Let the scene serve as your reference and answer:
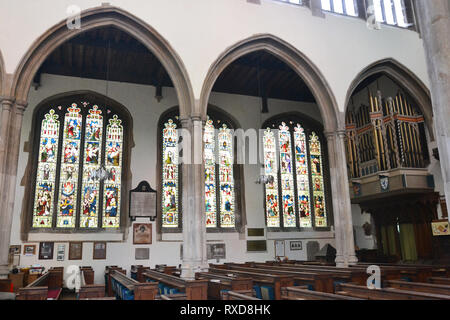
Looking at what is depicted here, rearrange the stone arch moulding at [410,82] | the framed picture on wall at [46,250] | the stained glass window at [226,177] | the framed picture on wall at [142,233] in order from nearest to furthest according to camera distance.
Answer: the framed picture on wall at [46,250] < the stone arch moulding at [410,82] < the framed picture on wall at [142,233] < the stained glass window at [226,177]

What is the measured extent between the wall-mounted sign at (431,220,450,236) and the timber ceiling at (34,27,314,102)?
6342 millimetres

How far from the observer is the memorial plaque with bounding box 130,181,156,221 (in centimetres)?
1220

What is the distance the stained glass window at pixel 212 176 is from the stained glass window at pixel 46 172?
3.30 metres

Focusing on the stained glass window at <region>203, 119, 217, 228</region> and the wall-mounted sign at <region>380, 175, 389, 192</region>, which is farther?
the stained glass window at <region>203, 119, 217, 228</region>

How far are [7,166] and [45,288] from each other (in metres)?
3.80

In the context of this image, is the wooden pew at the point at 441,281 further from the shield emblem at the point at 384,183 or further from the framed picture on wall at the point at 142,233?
the framed picture on wall at the point at 142,233

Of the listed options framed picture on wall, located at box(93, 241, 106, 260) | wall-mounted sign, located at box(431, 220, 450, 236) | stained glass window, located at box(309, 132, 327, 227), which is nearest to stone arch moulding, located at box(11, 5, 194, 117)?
framed picture on wall, located at box(93, 241, 106, 260)

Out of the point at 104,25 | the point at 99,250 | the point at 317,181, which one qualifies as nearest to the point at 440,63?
the point at 104,25

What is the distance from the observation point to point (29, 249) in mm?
11055

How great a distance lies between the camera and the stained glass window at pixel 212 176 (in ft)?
42.3

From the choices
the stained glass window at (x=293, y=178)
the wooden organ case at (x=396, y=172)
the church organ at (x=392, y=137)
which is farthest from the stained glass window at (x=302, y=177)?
the church organ at (x=392, y=137)

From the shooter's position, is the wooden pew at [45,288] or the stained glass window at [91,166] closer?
the wooden pew at [45,288]

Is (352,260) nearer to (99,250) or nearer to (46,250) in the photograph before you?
(99,250)

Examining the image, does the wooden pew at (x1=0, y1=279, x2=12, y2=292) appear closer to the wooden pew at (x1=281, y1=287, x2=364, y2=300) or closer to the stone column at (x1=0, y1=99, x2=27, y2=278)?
the stone column at (x1=0, y1=99, x2=27, y2=278)
